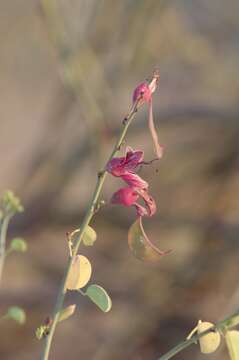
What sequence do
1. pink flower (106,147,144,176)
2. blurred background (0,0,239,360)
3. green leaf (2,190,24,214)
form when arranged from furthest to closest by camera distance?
blurred background (0,0,239,360), green leaf (2,190,24,214), pink flower (106,147,144,176)

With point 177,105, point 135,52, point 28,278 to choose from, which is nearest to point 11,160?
point 28,278

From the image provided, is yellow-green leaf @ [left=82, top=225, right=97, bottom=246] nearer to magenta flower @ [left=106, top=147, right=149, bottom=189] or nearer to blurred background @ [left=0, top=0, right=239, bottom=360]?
magenta flower @ [left=106, top=147, right=149, bottom=189]

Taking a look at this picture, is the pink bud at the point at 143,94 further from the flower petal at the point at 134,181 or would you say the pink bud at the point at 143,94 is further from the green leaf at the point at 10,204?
the green leaf at the point at 10,204

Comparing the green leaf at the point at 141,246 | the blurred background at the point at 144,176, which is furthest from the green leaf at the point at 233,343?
the blurred background at the point at 144,176

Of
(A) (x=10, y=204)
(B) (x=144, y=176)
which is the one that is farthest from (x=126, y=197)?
(B) (x=144, y=176)

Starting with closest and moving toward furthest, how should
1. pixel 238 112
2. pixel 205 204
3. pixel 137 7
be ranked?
pixel 137 7 < pixel 238 112 < pixel 205 204

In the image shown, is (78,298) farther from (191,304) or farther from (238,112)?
(238,112)

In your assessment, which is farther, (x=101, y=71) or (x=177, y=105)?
(x=177, y=105)

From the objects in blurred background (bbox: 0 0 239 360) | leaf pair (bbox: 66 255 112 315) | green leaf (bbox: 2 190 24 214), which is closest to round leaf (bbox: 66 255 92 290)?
leaf pair (bbox: 66 255 112 315)
